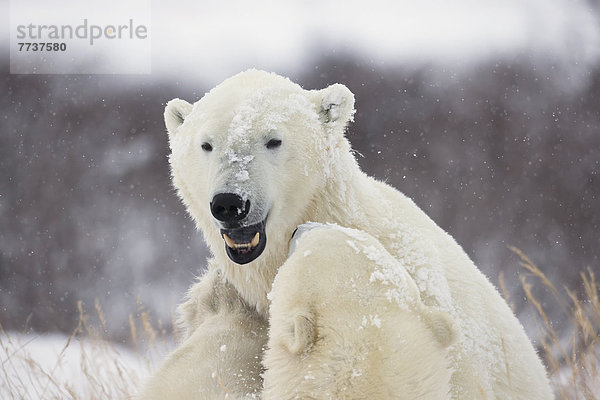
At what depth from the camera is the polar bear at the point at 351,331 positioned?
1.84 metres

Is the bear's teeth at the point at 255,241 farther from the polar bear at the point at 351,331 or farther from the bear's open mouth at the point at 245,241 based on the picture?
the polar bear at the point at 351,331

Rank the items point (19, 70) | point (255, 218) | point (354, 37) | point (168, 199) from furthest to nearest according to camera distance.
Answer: point (354, 37), point (19, 70), point (168, 199), point (255, 218)

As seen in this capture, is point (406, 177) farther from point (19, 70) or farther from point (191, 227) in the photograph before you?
point (19, 70)

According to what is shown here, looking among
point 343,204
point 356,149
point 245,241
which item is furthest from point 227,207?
point 356,149

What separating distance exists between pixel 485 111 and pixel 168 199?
8211 mm

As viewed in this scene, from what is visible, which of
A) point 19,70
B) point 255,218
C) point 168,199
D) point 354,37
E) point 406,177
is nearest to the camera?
point 255,218

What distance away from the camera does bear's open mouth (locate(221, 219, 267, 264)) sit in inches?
93.1

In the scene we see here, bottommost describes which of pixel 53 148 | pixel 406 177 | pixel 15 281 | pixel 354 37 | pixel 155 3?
pixel 15 281

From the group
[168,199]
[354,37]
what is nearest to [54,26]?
[168,199]

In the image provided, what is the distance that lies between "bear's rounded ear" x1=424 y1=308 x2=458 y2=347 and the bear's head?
695 mm

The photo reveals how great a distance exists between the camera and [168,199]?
16188 millimetres

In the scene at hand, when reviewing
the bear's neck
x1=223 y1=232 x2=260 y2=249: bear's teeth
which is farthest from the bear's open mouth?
the bear's neck

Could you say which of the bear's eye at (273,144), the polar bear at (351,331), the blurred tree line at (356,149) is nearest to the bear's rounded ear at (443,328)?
the polar bear at (351,331)

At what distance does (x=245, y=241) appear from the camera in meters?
2.39
